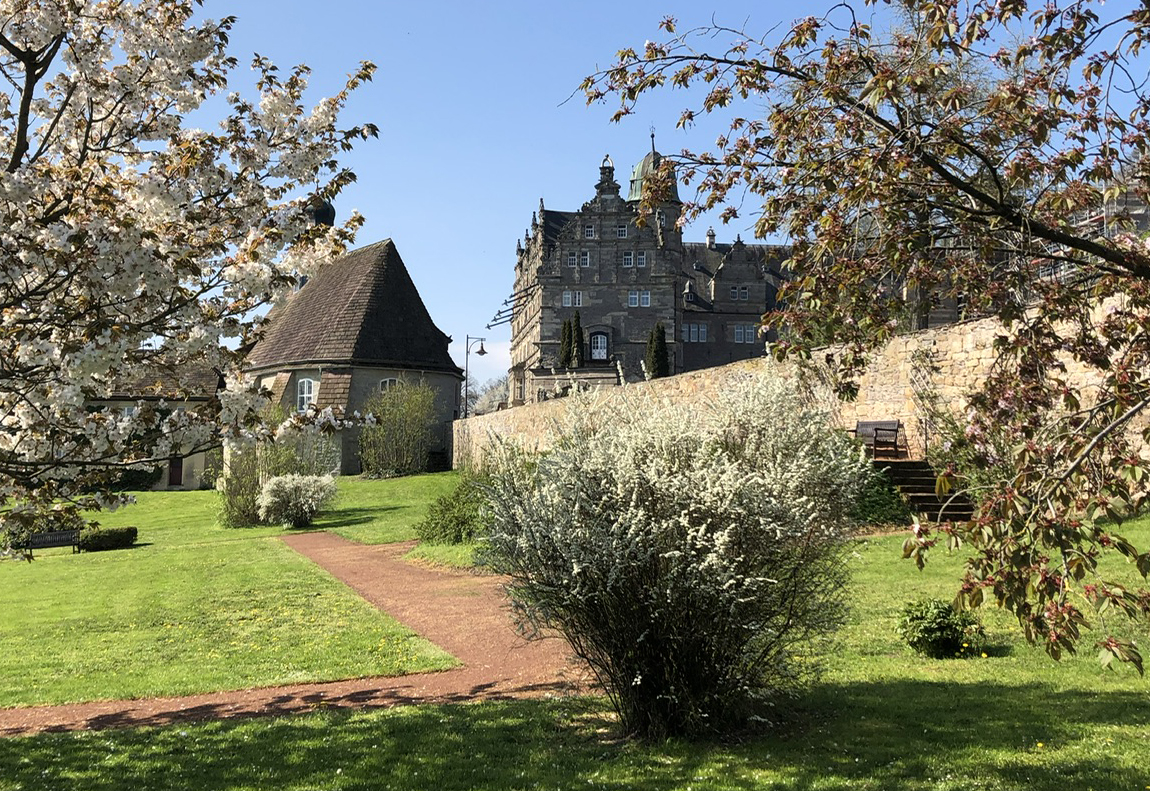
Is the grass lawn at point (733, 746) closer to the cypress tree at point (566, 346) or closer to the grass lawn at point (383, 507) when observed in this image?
the grass lawn at point (383, 507)

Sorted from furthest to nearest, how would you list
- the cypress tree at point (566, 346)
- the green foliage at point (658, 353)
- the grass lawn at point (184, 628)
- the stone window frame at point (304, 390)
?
the cypress tree at point (566, 346)
the green foliage at point (658, 353)
the stone window frame at point (304, 390)
the grass lawn at point (184, 628)

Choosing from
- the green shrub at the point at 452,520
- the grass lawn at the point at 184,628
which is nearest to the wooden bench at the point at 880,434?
the green shrub at the point at 452,520

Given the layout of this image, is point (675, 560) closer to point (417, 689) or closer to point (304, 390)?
point (417, 689)

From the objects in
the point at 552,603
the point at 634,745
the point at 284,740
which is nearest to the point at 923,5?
the point at 552,603

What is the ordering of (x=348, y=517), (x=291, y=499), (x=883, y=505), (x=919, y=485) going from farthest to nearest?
(x=348, y=517) → (x=291, y=499) → (x=919, y=485) → (x=883, y=505)

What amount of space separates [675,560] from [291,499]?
2326 centimetres

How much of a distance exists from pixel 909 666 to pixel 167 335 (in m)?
6.91

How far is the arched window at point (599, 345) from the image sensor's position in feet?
212

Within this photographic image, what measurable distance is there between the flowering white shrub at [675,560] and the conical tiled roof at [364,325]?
128 feet

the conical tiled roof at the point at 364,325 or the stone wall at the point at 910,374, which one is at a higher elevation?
the conical tiled roof at the point at 364,325

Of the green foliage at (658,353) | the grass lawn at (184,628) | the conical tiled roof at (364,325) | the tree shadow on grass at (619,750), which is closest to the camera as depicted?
the tree shadow on grass at (619,750)

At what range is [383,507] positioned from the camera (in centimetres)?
3055

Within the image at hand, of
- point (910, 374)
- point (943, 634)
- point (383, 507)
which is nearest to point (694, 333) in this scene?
point (383, 507)

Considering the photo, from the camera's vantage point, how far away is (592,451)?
645cm
